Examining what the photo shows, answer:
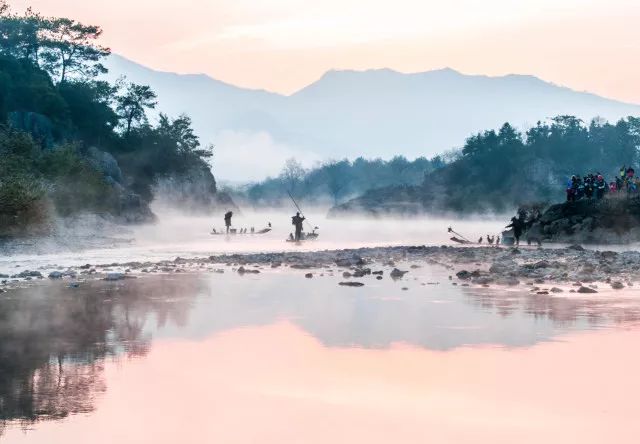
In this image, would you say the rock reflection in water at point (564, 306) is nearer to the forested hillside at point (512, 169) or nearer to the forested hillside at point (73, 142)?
the forested hillside at point (73, 142)

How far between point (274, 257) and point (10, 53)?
248 feet

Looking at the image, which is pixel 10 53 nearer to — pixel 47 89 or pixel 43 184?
pixel 47 89

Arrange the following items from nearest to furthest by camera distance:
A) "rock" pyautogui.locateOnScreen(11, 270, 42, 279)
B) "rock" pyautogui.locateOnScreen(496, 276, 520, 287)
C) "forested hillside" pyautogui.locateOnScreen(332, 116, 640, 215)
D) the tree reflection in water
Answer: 1. the tree reflection in water
2. "rock" pyautogui.locateOnScreen(496, 276, 520, 287)
3. "rock" pyautogui.locateOnScreen(11, 270, 42, 279)
4. "forested hillside" pyautogui.locateOnScreen(332, 116, 640, 215)

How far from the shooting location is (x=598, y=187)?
248 ft

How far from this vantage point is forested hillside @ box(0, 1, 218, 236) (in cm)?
7238

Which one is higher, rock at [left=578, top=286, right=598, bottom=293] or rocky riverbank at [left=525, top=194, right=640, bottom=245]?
rocky riverbank at [left=525, top=194, right=640, bottom=245]

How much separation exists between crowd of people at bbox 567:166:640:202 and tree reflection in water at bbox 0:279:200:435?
150 feet

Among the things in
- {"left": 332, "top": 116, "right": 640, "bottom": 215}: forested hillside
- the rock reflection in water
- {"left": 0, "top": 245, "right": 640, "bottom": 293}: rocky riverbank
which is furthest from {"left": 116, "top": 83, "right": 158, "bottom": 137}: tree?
the rock reflection in water

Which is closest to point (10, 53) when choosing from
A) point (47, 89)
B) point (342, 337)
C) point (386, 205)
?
point (47, 89)

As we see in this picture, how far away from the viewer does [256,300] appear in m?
33.4

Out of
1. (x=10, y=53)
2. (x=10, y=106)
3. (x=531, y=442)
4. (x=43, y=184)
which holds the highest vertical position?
(x=10, y=53)

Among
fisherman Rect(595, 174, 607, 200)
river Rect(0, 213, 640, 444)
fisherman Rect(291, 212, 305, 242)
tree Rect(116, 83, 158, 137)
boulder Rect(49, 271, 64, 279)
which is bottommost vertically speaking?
river Rect(0, 213, 640, 444)

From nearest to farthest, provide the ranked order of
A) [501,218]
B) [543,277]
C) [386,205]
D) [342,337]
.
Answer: [342,337] → [543,277] → [501,218] → [386,205]

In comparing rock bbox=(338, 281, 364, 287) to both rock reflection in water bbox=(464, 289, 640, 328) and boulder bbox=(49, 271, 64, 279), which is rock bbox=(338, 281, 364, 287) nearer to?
rock reflection in water bbox=(464, 289, 640, 328)
